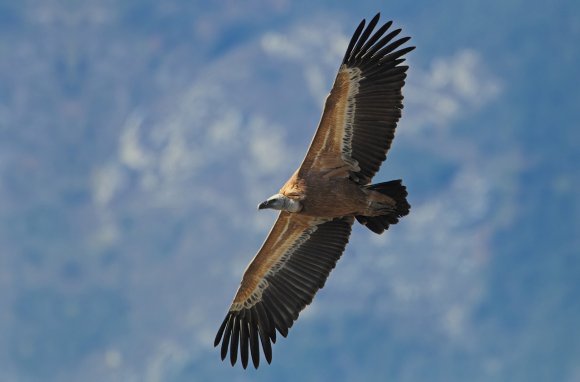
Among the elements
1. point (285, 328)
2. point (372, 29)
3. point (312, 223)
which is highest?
point (372, 29)

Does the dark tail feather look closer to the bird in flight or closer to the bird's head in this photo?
the bird in flight

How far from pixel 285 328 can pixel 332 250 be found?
1.97m

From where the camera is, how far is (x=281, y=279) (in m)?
20.8

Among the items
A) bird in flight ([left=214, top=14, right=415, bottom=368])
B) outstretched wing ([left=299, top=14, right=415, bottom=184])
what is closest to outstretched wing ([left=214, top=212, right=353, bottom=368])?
bird in flight ([left=214, top=14, right=415, bottom=368])

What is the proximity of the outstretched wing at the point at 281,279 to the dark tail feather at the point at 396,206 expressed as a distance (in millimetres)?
902

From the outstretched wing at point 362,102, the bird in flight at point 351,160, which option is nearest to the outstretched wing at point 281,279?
the bird in flight at point 351,160

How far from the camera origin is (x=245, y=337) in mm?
20531

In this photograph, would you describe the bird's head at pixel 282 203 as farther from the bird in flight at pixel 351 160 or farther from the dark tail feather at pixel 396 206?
the dark tail feather at pixel 396 206

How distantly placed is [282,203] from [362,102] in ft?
8.67

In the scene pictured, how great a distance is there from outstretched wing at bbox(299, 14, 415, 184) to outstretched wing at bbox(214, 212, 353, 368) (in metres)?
1.67

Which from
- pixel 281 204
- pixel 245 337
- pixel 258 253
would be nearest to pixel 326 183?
pixel 281 204

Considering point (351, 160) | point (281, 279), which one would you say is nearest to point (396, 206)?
point (351, 160)

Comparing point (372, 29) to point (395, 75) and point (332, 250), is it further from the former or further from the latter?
point (332, 250)

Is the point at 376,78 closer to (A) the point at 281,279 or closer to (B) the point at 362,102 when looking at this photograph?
(B) the point at 362,102
